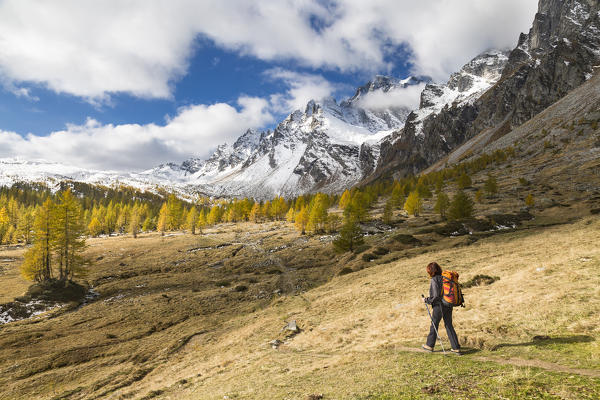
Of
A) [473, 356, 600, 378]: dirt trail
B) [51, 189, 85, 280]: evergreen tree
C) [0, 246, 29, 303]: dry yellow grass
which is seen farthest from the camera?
[51, 189, 85, 280]: evergreen tree

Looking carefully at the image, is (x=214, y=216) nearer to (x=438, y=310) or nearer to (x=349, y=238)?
(x=349, y=238)

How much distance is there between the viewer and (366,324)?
696 inches

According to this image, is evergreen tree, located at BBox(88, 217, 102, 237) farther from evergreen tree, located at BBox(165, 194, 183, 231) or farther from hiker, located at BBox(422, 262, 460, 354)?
hiker, located at BBox(422, 262, 460, 354)

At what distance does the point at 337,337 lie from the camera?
16547mm

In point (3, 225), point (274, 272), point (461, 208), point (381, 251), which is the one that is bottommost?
point (274, 272)

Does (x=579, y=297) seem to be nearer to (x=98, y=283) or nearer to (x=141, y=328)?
(x=141, y=328)

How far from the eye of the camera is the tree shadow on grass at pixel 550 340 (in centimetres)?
935

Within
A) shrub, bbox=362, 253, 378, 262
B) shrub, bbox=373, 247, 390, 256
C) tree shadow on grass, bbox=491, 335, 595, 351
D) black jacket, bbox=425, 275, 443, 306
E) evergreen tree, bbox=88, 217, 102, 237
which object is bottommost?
shrub, bbox=362, 253, 378, 262

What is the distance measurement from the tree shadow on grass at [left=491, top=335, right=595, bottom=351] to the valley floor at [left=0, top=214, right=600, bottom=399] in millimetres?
74

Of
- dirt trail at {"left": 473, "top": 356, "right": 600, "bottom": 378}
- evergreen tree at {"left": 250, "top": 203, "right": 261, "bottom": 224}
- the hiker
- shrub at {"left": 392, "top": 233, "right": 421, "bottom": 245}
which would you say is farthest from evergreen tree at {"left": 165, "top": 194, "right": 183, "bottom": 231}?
dirt trail at {"left": 473, "top": 356, "right": 600, "bottom": 378}

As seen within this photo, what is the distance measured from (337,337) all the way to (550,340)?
32.2 ft

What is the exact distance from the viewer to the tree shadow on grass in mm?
9352

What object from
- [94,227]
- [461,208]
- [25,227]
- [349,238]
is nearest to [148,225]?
[94,227]

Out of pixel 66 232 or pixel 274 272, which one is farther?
pixel 274 272
